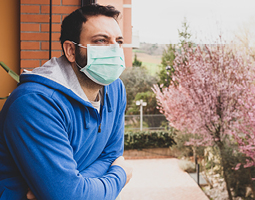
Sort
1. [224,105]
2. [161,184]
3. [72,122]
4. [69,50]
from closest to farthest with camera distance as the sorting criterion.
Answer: [72,122] → [69,50] → [224,105] → [161,184]

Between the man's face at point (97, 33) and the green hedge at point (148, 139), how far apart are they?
328 inches

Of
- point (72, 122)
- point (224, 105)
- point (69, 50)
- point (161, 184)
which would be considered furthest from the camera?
point (161, 184)

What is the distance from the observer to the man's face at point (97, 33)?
815 mm

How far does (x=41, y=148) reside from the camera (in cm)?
62

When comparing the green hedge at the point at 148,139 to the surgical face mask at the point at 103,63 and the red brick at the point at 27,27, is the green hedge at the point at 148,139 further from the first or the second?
the surgical face mask at the point at 103,63

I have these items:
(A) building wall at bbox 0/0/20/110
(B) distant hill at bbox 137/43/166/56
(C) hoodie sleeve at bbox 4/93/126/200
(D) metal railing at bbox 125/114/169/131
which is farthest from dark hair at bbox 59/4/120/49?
(B) distant hill at bbox 137/43/166/56

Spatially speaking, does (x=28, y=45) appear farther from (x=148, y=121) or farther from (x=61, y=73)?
Result: (x=148, y=121)

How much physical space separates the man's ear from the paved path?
5300 mm

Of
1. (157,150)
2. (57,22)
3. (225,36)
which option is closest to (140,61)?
(157,150)

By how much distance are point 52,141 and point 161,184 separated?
21.2ft

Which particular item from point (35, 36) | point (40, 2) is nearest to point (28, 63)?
point (35, 36)

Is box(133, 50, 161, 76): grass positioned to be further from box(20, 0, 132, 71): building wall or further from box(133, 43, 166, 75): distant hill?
box(20, 0, 132, 71): building wall

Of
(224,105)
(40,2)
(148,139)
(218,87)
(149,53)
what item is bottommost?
(148,139)

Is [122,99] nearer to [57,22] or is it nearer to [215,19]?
[57,22]
